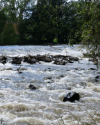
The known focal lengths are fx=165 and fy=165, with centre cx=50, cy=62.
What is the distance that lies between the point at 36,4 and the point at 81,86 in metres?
36.9

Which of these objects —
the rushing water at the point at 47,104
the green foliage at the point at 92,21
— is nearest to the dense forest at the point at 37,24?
the green foliage at the point at 92,21

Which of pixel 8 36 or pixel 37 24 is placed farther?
pixel 37 24

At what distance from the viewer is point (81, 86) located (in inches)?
209

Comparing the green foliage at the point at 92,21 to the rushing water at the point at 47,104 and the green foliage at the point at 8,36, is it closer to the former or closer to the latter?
the rushing water at the point at 47,104

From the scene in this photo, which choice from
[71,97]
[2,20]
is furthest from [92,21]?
[2,20]

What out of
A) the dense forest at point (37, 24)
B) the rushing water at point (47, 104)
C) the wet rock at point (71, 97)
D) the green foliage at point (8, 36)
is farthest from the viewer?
the dense forest at point (37, 24)

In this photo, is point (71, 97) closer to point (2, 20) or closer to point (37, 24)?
point (2, 20)

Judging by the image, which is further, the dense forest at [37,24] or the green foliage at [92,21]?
the dense forest at [37,24]

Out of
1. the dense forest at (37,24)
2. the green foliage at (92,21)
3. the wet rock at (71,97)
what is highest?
the dense forest at (37,24)

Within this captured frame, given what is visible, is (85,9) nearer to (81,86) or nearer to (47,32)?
(81,86)

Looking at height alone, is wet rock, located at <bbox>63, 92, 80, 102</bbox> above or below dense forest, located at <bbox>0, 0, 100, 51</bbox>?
below

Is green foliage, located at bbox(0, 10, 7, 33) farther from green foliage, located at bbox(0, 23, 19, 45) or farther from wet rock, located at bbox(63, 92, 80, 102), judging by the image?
wet rock, located at bbox(63, 92, 80, 102)

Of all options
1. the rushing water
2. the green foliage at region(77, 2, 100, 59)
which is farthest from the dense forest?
the rushing water

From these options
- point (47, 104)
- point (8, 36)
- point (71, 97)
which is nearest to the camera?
point (47, 104)
